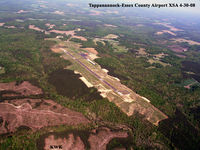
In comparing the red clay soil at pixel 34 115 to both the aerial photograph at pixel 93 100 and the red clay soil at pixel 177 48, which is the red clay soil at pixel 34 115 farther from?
the red clay soil at pixel 177 48

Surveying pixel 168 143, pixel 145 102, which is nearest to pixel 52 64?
pixel 145 102

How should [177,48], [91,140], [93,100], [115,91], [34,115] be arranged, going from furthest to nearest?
[177,48] → [115,91] → [93,100] → [34,115] → [91,140]

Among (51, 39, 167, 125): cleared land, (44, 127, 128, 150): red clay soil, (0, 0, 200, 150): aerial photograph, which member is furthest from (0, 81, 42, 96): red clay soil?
(44, 127, 128, 150): red clay soil

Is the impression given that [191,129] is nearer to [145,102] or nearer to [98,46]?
[145,102]

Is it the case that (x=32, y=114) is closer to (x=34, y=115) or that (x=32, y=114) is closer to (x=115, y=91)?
(x=34, y=115)

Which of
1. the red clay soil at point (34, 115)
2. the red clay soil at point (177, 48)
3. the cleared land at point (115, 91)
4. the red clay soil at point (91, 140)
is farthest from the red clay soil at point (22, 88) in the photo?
the red clay soil at point (177, 48)

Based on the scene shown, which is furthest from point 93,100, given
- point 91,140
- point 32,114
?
point 32,114
